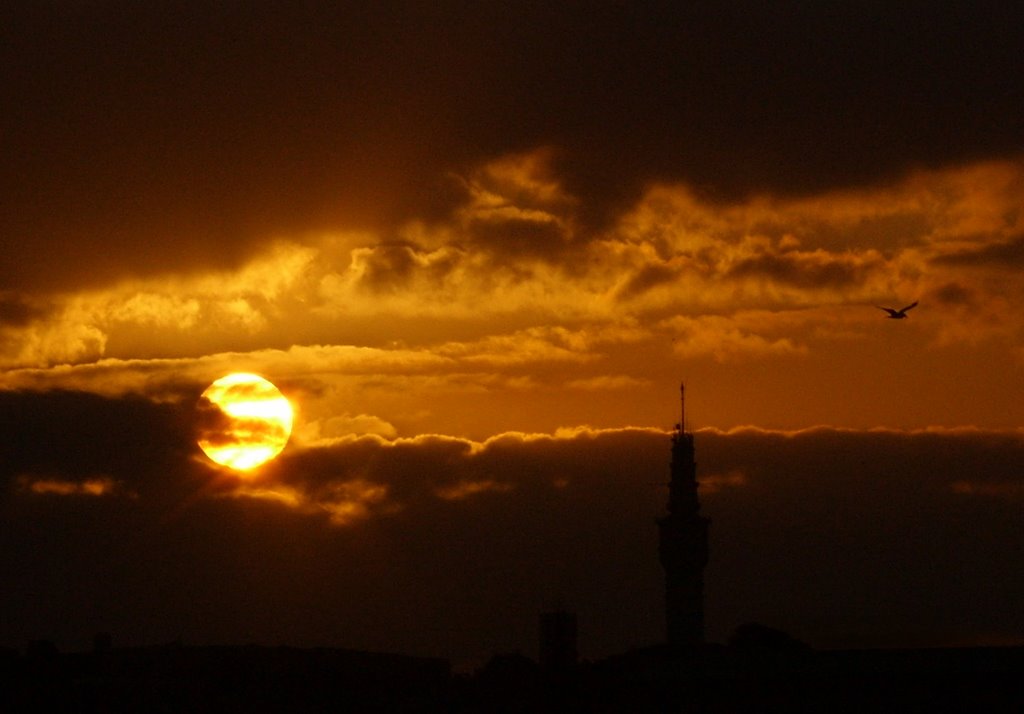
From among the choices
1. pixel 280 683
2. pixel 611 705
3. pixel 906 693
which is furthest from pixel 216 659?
pixel 906 693

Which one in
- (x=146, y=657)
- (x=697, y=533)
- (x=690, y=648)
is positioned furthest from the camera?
(x=697, y=533)

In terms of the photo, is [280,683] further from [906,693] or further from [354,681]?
[906,693]

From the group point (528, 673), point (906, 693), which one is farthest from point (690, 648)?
point (906, 693)

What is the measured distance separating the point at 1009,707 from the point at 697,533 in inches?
4520

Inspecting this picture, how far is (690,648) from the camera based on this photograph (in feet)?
398

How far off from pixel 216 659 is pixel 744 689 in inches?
1219

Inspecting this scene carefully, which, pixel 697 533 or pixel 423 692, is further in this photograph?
pixel 697 533

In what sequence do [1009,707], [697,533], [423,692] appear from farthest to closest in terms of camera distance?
[697,533]
[423,692]
[1009,707]

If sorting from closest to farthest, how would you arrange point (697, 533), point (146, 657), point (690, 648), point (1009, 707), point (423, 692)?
point (1009, 707), point (423, 692), point (146, 657), point (690, 648), point (697, 533)

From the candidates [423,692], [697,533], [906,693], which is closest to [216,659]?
[423,692]

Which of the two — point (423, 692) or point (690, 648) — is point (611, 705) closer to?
point (423, 692)

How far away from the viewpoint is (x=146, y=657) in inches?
4262

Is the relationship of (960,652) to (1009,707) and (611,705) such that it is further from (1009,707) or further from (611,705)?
(611,705)

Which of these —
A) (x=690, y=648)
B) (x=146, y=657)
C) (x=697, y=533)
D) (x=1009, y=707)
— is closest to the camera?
(x=1009, y=707)
